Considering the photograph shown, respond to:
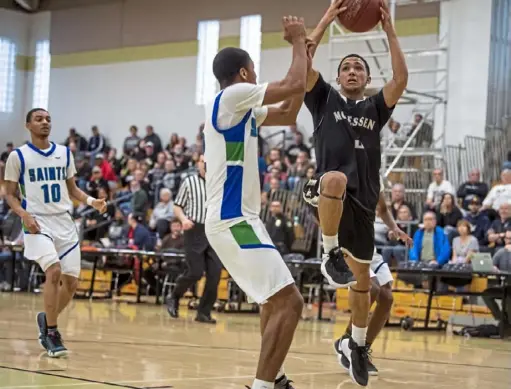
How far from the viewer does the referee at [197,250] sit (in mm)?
11359

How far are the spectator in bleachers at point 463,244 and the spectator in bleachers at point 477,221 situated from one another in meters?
0.75

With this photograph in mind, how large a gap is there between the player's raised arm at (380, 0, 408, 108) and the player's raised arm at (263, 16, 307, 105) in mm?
1368

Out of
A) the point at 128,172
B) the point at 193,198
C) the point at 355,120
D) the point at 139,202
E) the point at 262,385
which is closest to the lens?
the point at 262,385

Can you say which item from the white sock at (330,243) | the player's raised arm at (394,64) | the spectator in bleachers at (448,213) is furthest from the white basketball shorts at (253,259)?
the spectator in bleachers at (448,213)

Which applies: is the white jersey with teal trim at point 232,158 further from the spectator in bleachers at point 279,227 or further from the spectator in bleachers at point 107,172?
the spectator in bleachers at point 107,172

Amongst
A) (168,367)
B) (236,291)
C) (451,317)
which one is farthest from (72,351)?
(236,291)

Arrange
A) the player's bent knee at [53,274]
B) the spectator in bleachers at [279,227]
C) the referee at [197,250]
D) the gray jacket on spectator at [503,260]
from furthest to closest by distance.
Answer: the spectator in bleachers at [279,227], the gray jacket on spectator at [503,260], the referee at [197,250], the player's bent knee at [53,274]

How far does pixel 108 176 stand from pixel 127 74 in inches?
206

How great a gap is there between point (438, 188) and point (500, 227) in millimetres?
2408

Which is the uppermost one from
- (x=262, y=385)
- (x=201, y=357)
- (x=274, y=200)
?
(x=274, y=200)

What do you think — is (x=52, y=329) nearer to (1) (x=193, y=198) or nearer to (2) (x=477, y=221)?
(1) (x=193, y=198)

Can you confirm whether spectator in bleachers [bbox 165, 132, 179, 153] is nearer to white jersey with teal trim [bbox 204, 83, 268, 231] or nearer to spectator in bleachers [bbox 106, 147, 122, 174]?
spectator in bleachers [bbox 106, 147, 122, 174]

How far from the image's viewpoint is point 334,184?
5.75 m

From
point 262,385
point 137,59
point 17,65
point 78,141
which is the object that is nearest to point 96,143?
point 78,141
